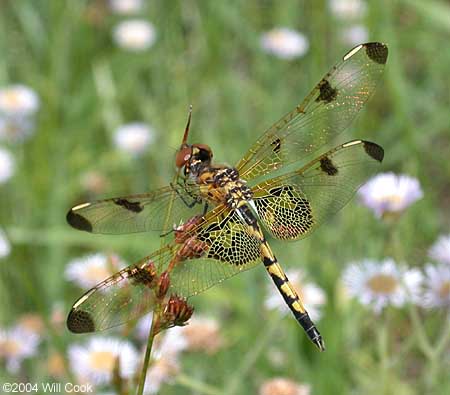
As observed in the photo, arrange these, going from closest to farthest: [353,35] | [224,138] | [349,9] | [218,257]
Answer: [218,257]
[224,138]
[353,35]
[349,9]

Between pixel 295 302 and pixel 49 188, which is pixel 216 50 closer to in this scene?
pixel 49 188

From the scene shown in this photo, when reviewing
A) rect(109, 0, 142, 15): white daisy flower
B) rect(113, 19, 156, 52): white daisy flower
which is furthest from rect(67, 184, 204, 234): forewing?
rect(109, 0, 142, 15): white daisy flower

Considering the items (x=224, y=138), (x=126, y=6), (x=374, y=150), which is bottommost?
(x=374, y=150)

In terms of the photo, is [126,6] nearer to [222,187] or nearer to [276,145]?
[276,145]

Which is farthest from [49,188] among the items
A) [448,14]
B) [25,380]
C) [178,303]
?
[178,303]

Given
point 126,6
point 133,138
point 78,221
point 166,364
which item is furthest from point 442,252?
point 126,6

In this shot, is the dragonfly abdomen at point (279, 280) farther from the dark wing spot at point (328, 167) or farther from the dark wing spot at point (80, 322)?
the dark wing spot at point (80, 322)

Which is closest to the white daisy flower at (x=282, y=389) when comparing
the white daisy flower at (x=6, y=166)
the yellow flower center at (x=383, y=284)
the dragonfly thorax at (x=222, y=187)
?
the yellow flower center at (x=383, y=284)
